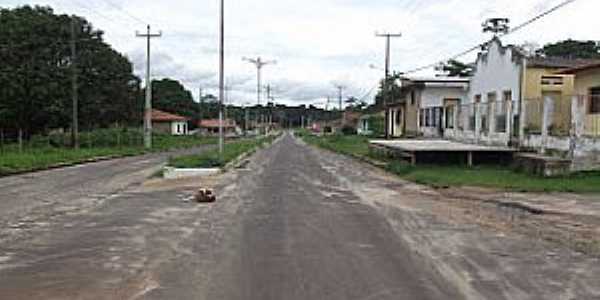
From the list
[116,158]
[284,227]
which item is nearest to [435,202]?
[284,227]

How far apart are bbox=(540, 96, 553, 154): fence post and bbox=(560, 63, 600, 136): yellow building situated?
49.7 inches

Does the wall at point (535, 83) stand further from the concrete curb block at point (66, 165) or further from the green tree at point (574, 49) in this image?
the green tree at point (574, 49)

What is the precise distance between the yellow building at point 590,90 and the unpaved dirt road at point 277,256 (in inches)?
507

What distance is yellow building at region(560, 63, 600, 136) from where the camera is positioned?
28.3 m

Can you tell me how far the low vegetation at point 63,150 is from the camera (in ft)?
108

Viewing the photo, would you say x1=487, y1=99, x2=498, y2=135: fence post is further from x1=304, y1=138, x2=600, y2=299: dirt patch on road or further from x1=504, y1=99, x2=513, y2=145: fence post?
x1=304, y1=138, x2=600, y2=299: dirt patch on road

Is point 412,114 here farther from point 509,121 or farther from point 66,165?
point 66,165

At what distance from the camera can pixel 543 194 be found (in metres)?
20.8

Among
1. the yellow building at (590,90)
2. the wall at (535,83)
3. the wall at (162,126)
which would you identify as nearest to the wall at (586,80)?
the yellow building at (590,90)

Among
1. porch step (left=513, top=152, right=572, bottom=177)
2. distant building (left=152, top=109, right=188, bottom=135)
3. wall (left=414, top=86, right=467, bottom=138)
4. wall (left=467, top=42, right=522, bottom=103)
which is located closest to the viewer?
porch step (left=513, top=152, right=572, bottom=177)

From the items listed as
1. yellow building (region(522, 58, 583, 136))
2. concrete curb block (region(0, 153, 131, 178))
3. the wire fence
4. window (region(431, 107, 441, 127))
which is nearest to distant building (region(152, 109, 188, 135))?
the wire fence

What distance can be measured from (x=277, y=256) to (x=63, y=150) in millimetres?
40752

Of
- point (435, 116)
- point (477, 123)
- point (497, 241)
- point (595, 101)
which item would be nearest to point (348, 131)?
point (435, 116)

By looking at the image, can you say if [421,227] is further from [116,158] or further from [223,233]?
[116,158]
